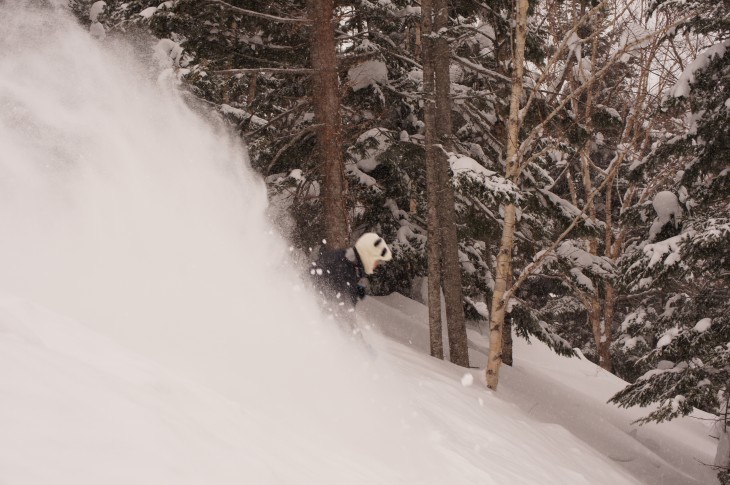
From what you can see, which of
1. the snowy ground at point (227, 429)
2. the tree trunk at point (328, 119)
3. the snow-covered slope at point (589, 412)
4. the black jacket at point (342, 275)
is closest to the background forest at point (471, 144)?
the tree trunk at point (328, 119)

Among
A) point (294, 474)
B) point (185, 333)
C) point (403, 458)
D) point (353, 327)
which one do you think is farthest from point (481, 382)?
point (294, 474)

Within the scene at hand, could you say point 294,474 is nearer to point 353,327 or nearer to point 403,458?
point 403,458

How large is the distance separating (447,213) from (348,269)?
4785 millimetres

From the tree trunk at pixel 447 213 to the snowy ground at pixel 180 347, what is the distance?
1.18 m

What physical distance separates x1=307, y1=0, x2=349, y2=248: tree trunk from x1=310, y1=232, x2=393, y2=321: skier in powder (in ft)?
9.38

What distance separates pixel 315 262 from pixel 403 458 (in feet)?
9.92

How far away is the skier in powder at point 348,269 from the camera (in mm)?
6602

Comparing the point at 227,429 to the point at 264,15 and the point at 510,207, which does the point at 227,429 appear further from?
the point at 264,15

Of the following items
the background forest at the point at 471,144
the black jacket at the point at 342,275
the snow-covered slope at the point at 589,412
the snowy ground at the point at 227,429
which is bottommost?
the snowy ground at the point at 227,429

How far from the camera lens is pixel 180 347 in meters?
4.61

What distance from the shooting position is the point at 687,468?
12.4 m

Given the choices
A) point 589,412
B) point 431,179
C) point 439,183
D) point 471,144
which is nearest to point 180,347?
point 431,179

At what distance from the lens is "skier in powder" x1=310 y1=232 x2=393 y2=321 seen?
21.7 ft

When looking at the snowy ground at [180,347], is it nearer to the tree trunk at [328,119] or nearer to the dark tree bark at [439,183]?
the tree trunk at [328,119]
